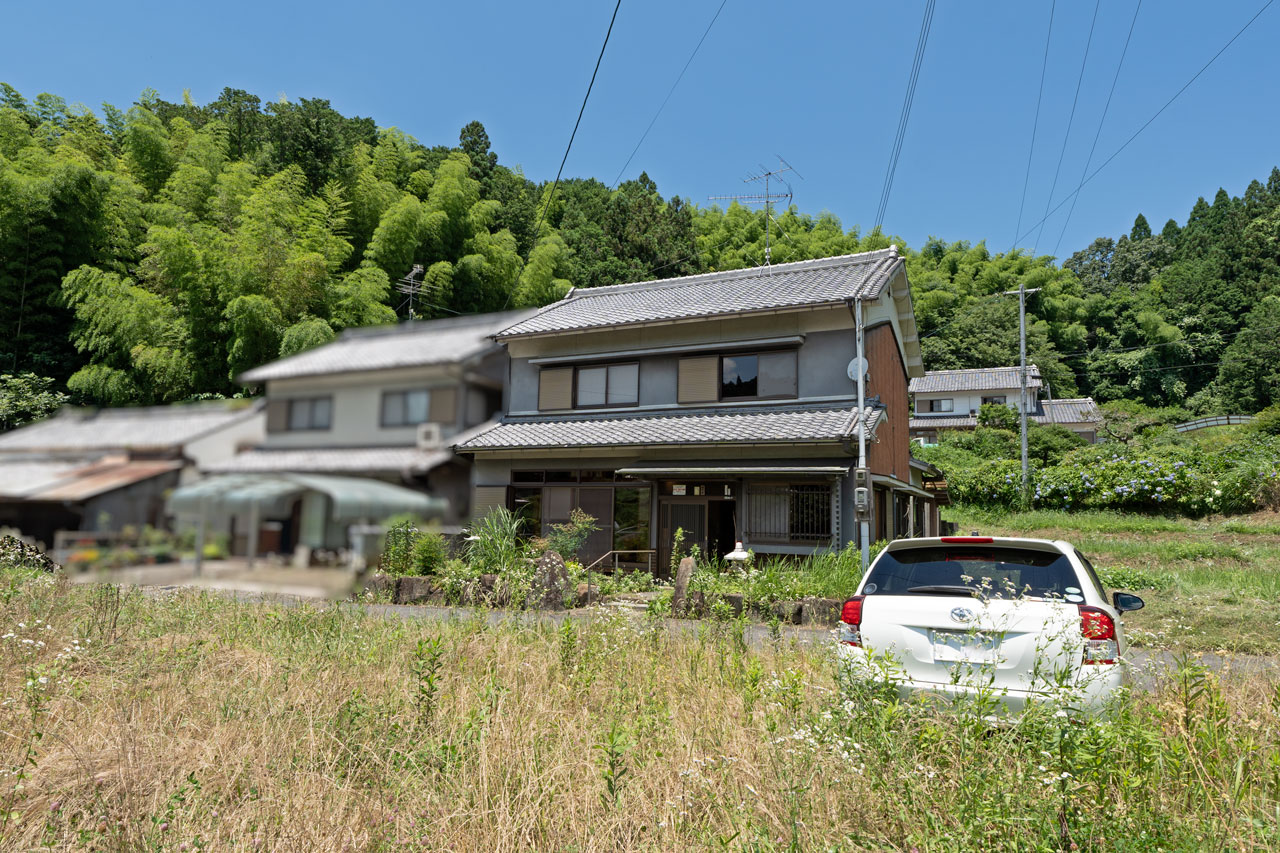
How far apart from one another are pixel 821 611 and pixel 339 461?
9925 mm

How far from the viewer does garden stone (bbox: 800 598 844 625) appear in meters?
9.84

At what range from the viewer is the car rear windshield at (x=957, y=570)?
16.6 feet

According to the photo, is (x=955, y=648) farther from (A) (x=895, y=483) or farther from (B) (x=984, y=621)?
(A) (x=895, y=483)

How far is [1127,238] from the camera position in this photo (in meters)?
75.1

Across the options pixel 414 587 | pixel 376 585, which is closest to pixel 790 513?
pixel 414 587

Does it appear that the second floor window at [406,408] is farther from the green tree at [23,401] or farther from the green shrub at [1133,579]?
the green shrub at [1133,579]

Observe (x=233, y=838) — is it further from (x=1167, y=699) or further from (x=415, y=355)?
(x=1167, y=699)

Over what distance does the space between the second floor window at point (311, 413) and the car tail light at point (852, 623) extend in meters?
4.79

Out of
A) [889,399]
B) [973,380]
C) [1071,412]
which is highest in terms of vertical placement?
[973,380]

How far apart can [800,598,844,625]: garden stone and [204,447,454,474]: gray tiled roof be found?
968 centimetres

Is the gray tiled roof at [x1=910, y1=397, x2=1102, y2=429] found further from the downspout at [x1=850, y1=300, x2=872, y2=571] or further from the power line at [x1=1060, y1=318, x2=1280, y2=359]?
the downspout at [x1=850, y1=300, x2=872, y2=571]

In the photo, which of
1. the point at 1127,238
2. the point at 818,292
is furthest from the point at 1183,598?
the point at 1127,238

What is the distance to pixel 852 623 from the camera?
203 inches

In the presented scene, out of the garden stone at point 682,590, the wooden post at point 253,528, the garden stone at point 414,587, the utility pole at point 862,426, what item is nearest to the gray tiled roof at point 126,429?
the wooden post at point 253,528
